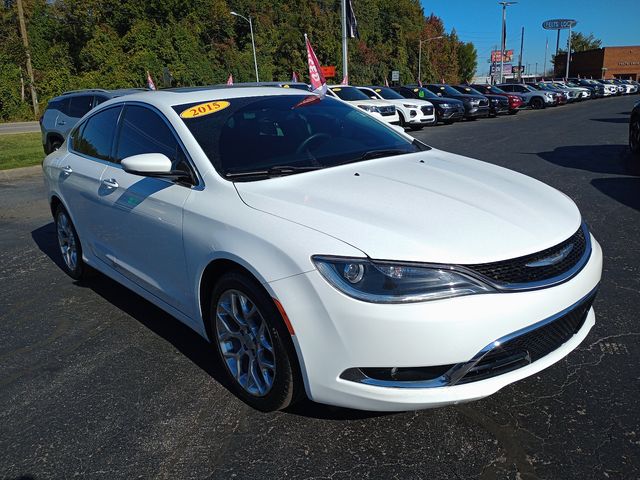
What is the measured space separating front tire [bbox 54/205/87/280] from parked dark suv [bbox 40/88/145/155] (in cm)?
717

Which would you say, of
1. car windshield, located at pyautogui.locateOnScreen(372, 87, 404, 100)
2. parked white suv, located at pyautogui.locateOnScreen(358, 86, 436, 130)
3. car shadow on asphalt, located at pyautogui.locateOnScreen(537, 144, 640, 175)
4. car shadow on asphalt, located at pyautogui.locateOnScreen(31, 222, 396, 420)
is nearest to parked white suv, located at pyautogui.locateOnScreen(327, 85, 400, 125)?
parked white suv, located at pyautogui.locateOnScreen(358, 86, 436, 130)

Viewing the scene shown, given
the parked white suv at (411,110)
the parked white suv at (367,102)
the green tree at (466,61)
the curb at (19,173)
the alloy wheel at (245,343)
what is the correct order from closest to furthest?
the alloy wheel at (245,343) < the curb at (19,173) < the parked white suv at (367,102) < the parked white suv at (411,110) < the green tree at (466,61)

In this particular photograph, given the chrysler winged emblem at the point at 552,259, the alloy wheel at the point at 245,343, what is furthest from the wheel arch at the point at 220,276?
the chrysler winged emblem at the point at 552,259

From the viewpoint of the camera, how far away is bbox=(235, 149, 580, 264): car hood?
7.33ft

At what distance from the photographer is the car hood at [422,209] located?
2.23 metres

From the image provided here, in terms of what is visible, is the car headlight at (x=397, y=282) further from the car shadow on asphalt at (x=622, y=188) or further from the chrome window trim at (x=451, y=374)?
the car shadow on asphalt at (x=622, y=188)

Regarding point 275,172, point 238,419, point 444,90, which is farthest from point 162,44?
point 238,419

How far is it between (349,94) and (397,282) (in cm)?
1715

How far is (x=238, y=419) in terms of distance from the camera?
2682mm

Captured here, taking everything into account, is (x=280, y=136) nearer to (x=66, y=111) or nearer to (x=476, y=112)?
(x=66, y=111)

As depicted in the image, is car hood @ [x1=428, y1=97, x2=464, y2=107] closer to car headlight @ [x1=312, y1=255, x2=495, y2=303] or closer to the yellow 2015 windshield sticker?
the yellow 2015 windshield sticker

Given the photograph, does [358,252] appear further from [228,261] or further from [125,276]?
[125,276]

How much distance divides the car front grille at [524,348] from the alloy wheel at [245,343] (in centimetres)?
94

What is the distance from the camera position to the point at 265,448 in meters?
2.45
